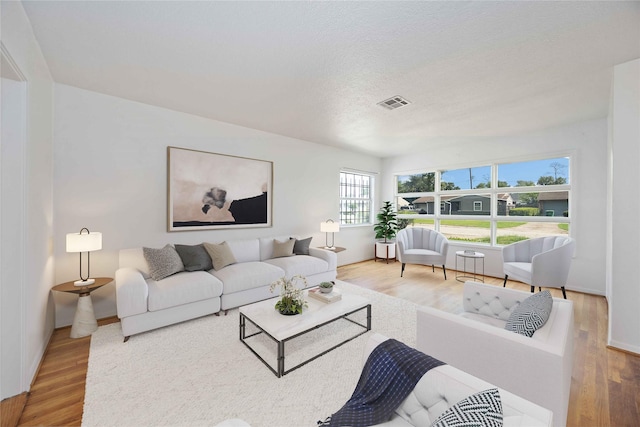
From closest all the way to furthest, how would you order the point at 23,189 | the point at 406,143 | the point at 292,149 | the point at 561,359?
the point at 561,359
the point at 23,189
the point at 292,149
the point at 406,143

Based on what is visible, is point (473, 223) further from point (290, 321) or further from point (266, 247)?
point (290, 321)

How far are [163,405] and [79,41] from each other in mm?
2895

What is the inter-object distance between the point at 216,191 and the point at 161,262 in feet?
4.38

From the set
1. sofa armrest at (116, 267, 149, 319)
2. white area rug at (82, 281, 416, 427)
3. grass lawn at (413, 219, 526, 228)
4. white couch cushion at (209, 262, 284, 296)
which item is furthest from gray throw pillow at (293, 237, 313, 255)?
grass lawn at (413, 219, 526, 228)

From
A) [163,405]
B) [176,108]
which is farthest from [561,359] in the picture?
[176,108]

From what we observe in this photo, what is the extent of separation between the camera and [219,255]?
3.49 m

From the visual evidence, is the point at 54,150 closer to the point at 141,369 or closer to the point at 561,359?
the point at 141,369

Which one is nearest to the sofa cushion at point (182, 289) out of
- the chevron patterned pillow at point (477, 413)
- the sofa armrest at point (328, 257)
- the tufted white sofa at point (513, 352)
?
the sofa armrest at point (328, 257)

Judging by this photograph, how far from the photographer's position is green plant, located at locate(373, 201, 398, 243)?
20.6ft

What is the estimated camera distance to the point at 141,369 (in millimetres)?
2104

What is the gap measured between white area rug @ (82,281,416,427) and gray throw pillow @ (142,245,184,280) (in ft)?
2.04

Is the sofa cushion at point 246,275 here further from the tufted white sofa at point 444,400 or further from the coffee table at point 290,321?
the tufted white sofa at point 444,400

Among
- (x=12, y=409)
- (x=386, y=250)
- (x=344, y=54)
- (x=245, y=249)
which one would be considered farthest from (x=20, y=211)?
(x=386, y=250)

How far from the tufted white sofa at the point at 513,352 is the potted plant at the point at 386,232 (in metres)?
4.31
